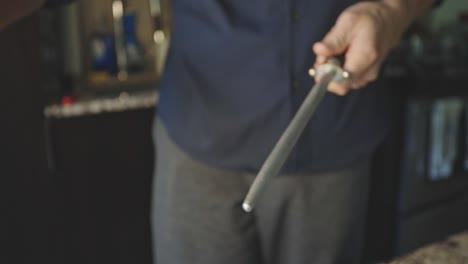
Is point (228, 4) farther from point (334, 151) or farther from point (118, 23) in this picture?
point (118, 23)

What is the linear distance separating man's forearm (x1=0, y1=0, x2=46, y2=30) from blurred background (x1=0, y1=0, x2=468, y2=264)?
70 centimetres

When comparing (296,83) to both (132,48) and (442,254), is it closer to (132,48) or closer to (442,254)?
(442,254)

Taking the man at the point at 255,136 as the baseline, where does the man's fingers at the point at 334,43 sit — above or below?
above

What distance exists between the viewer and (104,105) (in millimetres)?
1302

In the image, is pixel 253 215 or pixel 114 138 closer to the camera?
pixel 253 215

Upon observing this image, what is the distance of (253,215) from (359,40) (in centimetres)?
29

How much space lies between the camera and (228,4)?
712mm

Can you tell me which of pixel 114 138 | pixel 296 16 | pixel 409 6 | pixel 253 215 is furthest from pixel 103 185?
pixel 409 6

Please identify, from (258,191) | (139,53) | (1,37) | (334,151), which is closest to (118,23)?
(139,53)

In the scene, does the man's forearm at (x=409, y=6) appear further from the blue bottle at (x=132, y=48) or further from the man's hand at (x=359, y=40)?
the blue bottle at (x=132, y=48)

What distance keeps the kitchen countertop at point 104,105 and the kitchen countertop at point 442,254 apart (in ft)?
2.59

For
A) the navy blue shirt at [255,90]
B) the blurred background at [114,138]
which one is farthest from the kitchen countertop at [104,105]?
the navy blue shirt at [255,90]

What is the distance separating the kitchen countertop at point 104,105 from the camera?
124 centimetres

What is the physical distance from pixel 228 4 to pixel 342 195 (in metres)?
0.29
